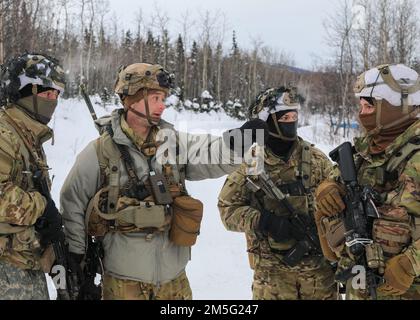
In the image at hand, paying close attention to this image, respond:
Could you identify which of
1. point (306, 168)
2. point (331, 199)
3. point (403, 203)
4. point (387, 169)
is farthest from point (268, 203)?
point (403, 203)

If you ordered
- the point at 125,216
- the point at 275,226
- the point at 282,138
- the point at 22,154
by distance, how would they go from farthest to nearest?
the point at 282,138
the point at 275,226
the point at 125,216
the point at 22,154

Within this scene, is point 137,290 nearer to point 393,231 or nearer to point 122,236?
point 122,236

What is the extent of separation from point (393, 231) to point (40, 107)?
2.10m

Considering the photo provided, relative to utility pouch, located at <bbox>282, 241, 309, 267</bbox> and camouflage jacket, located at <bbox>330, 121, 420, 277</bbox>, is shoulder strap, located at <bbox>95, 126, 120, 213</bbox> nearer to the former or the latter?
utility pouch, located at <bbox>282, 241, 309, 267</bbox>

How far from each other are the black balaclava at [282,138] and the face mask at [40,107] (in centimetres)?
162

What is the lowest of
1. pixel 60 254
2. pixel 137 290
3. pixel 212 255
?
pixel 212 255

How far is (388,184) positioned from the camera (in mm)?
2367

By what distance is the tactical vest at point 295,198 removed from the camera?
3.21m

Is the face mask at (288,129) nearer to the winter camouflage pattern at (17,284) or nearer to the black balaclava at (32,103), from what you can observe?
the black balaclava at (32,103)

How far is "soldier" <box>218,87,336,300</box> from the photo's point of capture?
315cm

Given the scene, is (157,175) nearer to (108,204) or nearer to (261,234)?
(108,204)

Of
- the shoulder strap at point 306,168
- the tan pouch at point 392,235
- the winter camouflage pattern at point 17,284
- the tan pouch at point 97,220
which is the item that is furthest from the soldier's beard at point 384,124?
the winter camouflage pattern at point 17,284
